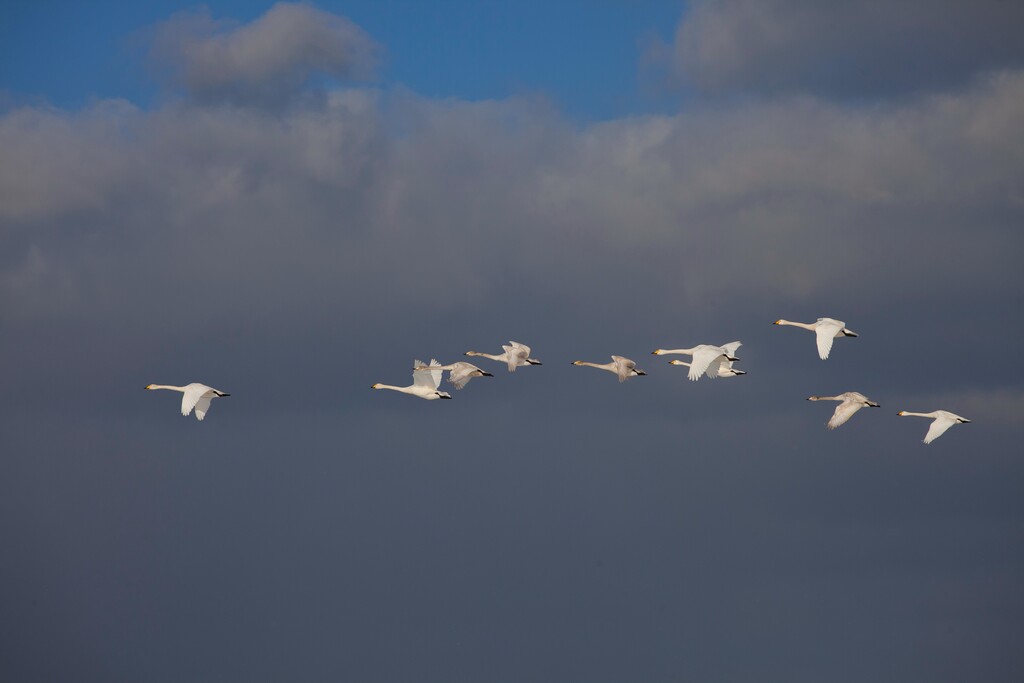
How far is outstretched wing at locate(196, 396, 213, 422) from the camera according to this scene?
268 feet

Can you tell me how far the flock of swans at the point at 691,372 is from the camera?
80688 millimetres

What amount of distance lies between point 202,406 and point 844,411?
85.9ft

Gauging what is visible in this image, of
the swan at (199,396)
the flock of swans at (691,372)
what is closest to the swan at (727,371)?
the flock of swans at (691,372)

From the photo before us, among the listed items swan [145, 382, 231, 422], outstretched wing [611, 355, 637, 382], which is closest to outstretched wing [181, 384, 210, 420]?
swan [145, 382, 231, 422]

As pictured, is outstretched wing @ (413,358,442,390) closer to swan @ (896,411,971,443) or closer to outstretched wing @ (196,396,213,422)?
outstretched wing @ (196,396,213,422)

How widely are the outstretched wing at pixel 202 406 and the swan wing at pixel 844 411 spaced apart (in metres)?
25.2

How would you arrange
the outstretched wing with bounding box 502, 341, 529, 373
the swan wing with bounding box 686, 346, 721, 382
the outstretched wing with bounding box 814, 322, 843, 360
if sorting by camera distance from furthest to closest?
the outstretched wing with bounding box 502, 341, 529, 373 < the swan wing with bounding box 686, 346, 721, 382 < the outstretched wing with bounding box 814, 322, 843, 360

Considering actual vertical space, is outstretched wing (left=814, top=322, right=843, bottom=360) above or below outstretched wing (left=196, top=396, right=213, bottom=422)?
above

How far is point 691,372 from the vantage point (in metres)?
82.4

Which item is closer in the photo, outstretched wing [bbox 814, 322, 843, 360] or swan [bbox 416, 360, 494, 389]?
outstretched wing [bbox 814, 322, 843, 360]

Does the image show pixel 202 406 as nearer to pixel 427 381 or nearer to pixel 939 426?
pixel 427 381

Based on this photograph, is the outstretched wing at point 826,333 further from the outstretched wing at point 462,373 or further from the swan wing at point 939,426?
the outstretched wing at point 462,373

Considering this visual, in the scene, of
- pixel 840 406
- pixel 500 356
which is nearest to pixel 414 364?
pixel 500 356

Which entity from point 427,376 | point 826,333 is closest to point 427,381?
point 427,376
